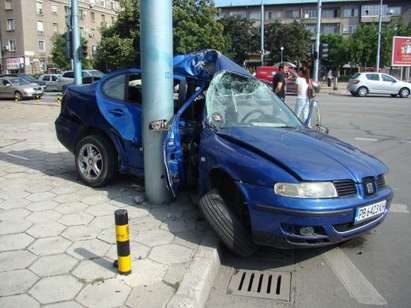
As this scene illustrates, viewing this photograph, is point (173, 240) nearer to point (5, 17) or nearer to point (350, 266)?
point (350, 266)

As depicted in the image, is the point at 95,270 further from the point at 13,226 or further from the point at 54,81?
the point at 54,81

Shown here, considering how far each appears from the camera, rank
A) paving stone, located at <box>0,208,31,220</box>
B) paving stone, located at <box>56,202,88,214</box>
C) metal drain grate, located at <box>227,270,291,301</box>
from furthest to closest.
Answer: paving stone, located at <box>56,202,88,214</box> → paving stone, located at <box>0,208,31,220</box> → metal drain grate, located at <box>227,270,291,301</box>

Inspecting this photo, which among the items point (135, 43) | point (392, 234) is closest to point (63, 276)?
point (392, 234)

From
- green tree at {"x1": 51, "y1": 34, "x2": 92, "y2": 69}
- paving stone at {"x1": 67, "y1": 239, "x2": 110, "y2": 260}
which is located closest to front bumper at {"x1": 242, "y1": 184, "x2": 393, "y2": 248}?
paving stone at {"x1": 67, "y1": 239, "x2": 110, "y2": 260}

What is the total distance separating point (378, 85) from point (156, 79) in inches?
1045

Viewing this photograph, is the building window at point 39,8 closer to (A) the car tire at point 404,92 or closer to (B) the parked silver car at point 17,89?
(B) the parked silver car at point 17,89

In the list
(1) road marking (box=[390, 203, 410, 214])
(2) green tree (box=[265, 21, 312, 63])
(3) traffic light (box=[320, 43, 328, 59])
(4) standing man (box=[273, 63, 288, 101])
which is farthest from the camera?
(2) green tree (box=[265, 21, 312, 63])

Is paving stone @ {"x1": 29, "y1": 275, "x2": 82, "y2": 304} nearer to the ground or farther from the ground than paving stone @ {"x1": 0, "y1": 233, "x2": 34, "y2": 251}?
nearer to the ground

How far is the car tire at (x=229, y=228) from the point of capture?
402 centimetres

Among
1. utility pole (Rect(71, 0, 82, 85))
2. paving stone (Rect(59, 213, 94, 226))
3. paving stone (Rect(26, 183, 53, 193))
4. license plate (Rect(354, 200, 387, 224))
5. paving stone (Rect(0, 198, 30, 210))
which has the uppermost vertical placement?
Result: utility pole (Rect(71, 0, 82, 85))

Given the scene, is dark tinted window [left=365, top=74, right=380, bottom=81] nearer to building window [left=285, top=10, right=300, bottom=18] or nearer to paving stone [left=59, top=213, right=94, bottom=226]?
paving stone [left=59, top=213, right=94, bottom=226]

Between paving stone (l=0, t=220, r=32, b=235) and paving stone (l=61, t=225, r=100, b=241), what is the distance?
462 mm

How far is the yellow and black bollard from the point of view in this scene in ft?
11.2

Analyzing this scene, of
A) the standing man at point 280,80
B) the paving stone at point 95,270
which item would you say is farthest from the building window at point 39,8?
the paving stone at point 95,270
